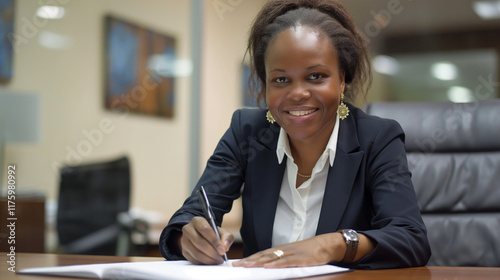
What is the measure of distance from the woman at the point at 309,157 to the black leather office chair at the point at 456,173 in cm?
28

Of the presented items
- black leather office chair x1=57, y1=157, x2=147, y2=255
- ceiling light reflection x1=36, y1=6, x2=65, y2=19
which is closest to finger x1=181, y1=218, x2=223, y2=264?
black leather office chair x1=57, y1=157, x2=147, y2=255

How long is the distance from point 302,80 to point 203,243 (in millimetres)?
441

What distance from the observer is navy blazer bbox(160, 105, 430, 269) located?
1.15 m

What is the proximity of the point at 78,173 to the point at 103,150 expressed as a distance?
90cm

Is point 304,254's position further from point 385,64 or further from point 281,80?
point 385,64

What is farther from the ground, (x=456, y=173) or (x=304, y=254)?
(x=456, y=173)

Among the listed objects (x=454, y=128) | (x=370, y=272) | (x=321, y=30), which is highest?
(x=321, y=30)

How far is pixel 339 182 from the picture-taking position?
1.31 metres

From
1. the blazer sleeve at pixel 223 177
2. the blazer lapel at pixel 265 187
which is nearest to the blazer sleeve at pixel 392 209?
the blazer lapel at pixel 265 187

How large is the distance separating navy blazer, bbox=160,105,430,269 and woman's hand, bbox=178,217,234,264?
0.12m

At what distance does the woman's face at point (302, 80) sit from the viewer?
1.28 metres

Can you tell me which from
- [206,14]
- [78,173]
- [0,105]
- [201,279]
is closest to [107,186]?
[78,173]

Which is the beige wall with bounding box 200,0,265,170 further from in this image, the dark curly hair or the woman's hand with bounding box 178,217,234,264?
the woman's hand with bounding box 178,217,234,264

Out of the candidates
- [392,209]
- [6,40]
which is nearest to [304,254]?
[392,209]
